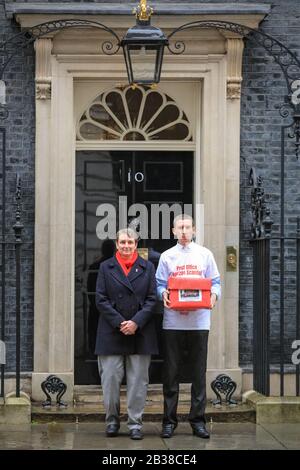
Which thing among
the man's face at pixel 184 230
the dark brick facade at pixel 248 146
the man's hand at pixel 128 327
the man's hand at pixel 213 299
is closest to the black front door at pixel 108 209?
the dark brick facade at pixel 248 146

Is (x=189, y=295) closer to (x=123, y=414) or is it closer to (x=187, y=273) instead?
(x=187, y=273)

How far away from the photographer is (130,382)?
1075cm

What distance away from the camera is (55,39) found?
40.7ft

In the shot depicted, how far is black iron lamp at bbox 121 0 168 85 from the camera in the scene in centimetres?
1116

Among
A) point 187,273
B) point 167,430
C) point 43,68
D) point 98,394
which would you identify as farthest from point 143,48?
point 98,394

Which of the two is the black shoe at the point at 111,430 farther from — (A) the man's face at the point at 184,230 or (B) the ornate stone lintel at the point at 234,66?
(B) the ornate stone lintel at the point at 234,66

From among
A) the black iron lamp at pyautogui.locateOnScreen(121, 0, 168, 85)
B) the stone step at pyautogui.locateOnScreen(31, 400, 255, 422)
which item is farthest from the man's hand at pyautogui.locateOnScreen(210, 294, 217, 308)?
the black iron lamp at pyautogui.locateOnScreen(121, 0, 168, 85)

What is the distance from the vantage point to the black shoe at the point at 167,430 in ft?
35.4

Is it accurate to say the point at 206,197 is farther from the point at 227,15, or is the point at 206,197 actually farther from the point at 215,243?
the point at 227,15

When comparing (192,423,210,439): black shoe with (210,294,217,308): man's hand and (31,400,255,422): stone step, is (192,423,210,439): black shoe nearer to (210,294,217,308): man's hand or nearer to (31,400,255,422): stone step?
(31,400,255,422): stone step

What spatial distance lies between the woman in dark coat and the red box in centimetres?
24

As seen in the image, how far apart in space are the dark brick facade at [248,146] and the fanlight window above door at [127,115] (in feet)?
2.36

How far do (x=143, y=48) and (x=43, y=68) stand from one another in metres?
1.49

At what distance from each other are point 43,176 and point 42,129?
0.46m
